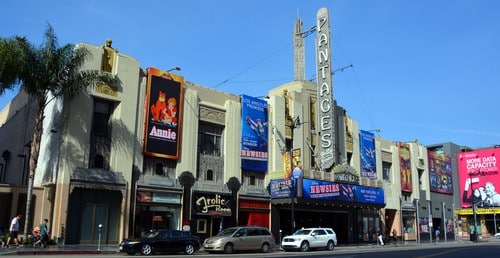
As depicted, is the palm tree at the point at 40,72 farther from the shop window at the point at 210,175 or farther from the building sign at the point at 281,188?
the building sign at the point at 281,188

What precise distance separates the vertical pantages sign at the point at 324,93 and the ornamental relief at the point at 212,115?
35.9ft

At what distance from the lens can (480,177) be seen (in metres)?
81.9

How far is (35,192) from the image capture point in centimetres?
3003

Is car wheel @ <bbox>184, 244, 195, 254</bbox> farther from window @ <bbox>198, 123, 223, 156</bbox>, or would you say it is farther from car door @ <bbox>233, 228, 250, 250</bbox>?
window @ <bbox>198, 123, 223, 156</bbox>

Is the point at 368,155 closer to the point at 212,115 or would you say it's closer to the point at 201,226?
the point at 212,115

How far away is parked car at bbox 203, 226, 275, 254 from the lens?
2736cm

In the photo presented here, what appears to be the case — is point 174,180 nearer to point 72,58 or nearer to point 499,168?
point 72,58

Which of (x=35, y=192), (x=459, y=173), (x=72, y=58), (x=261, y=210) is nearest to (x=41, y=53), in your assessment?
(x=72, y=58)

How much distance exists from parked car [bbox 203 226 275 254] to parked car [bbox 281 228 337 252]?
165 centimetres

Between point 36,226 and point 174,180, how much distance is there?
30.7ft

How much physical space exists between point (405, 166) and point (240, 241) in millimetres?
36268

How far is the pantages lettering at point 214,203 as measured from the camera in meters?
34.9

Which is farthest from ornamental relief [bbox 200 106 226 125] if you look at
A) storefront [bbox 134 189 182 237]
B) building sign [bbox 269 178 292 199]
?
building sign [bbox 269 178 292 199]

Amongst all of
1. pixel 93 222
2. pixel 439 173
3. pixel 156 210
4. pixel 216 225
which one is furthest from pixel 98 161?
pixel 439 173
